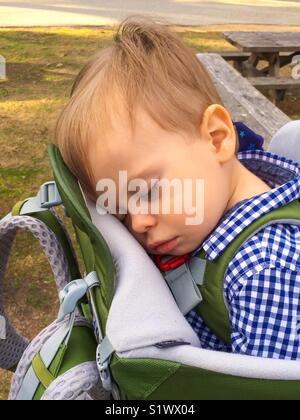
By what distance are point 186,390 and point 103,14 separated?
21.2ft

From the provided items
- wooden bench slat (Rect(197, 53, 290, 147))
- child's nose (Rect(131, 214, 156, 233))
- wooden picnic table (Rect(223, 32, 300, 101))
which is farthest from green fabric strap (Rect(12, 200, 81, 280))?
wooden picnic table (Rect(223, 32, 300, 101))

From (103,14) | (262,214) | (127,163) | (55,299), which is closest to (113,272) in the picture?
(127,163)

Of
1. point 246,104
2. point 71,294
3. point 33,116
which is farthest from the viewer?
point 33,116

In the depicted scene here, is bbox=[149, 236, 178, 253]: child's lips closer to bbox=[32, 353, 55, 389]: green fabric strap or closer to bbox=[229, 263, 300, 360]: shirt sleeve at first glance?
bbox=[229, 263, 300, 360]: shirt sleeve

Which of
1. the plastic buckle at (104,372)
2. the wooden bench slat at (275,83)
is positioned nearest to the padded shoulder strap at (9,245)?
the plastic buckle at (104,372)

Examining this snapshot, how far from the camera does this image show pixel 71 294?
1003mm

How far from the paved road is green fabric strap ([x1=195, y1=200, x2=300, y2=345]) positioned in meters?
5.66

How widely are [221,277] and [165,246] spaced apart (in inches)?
5.2

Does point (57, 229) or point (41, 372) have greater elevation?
point (57, 229)

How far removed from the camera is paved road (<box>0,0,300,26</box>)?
6.55 meters

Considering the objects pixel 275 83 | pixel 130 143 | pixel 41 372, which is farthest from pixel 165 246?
pixel 275 83

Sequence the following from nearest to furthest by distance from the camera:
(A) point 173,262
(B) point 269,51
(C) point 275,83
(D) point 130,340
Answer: (D) point 130,340
(A) point 173,262
(C) point 275,83
(B) point 269,51

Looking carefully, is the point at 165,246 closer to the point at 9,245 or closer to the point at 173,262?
the point at 173,262
